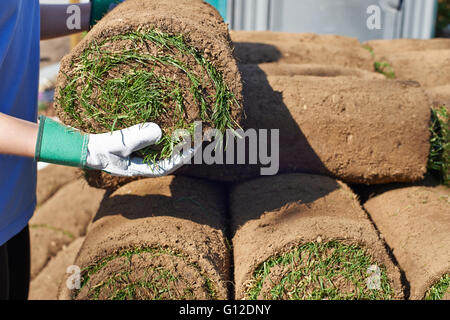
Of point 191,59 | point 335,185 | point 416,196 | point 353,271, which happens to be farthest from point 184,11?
point 416,196

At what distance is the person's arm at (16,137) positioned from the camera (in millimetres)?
1364

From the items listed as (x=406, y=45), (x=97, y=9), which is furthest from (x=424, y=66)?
(x=97, y=9)

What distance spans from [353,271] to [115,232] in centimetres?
78

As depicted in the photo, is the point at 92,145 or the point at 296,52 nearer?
the point at 92,145

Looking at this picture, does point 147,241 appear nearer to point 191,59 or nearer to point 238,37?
point 191,59

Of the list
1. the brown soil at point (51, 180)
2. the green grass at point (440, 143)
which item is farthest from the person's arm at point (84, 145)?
the brown soil at point (51, 180)

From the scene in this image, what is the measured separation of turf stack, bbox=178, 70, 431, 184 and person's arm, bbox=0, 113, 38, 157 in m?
0.71

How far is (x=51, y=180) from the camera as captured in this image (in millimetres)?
3314

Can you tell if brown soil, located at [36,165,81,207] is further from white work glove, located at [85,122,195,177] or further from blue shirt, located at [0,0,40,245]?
white work glove, located at [85,122,195,177]

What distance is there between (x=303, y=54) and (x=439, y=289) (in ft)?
5.05

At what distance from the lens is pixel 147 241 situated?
1557 millimetres

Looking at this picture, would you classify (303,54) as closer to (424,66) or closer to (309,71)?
(309,71)

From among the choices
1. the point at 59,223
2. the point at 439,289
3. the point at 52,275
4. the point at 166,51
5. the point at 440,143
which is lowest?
the point at 52,275

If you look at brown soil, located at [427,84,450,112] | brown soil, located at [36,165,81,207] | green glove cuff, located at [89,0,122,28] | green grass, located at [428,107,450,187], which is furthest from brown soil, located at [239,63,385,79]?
brown soil, located at [36,165,81,207]
